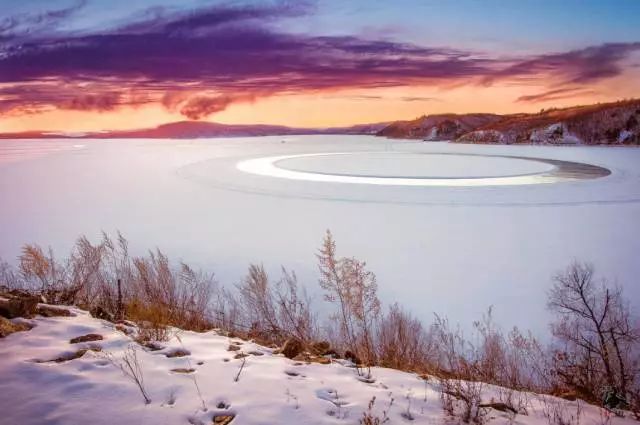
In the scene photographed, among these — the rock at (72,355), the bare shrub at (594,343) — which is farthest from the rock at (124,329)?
the bare shrub at (594,343)

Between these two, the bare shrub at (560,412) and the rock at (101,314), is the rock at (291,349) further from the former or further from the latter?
the bare shrub at (560,412)

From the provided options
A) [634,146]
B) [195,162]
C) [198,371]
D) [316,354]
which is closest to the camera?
[198,371]

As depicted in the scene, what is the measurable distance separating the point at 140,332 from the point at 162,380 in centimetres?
208

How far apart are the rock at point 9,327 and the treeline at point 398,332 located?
5.48ft

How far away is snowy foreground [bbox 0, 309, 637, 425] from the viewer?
16.6 feet

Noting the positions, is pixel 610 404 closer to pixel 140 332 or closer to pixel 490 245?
pixel 140 332

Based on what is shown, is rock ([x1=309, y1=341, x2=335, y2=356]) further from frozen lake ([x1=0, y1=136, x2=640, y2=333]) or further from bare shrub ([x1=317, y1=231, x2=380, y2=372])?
frozen lake ([x1=0, y1=136, x2=640, y2=333])

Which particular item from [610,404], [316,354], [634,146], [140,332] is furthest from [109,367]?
[634,146]

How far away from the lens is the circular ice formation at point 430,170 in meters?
56.6

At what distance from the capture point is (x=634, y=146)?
9919 cm

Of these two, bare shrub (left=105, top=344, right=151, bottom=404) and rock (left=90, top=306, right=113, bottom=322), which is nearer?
bare shrub (left=105, top=344, right=151, bottom=404)

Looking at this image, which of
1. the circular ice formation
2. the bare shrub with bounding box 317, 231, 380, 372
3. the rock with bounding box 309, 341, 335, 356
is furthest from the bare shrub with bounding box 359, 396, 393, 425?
the circular ice formation

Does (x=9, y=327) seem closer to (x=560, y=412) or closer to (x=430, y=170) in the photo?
(x=560, y=412)

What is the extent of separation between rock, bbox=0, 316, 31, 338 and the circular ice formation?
49.8 meters
